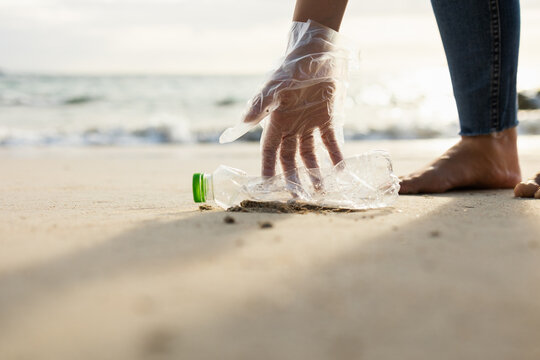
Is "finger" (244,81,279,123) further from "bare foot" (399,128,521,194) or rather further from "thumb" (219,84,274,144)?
"bare foot" (399,128,521,194)

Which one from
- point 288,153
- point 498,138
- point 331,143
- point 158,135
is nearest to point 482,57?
point 498,138

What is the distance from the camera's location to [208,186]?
1.77 metres

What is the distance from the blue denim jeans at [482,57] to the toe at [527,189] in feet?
1.18

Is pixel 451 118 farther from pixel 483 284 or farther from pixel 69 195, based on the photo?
pixel 483 284

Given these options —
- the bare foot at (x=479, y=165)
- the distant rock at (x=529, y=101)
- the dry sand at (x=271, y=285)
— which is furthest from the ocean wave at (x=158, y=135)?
the dry sand at (x=271, y=285)

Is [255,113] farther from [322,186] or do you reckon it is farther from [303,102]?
[322,186]

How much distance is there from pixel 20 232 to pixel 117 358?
2.43 ft

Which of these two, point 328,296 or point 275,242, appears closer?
point 328,296

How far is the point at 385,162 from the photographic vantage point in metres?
1.87

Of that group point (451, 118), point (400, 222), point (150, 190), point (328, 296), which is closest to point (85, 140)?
point (150, 190)

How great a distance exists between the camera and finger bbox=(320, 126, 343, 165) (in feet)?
5.96

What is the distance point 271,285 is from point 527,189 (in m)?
1.44

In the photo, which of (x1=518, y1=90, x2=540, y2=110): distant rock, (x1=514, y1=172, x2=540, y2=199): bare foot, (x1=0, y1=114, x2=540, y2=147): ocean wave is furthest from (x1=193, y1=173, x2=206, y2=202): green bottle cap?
(x1=518, y1=90, x2=540, y2=110): distant rock

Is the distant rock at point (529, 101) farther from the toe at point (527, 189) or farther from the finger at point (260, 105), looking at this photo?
the finger at point (260, 105)
